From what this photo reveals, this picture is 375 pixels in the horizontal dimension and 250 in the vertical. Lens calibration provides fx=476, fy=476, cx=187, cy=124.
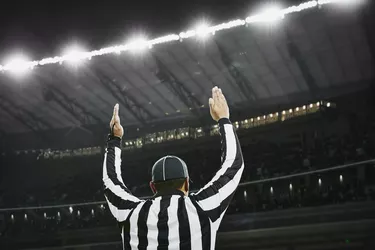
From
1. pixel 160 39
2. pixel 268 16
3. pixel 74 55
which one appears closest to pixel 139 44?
pixel 160 39

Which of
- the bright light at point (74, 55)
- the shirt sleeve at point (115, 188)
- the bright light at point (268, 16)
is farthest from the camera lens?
the bright light at point (74, 55)

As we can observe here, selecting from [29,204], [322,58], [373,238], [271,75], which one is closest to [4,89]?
[29,204]

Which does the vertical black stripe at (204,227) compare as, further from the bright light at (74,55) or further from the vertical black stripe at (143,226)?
the bright light at (74,55)

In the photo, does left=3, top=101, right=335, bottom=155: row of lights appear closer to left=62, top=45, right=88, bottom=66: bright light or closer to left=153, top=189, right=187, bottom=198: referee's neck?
left=62, top=45, right=88, bottom=66: bright light

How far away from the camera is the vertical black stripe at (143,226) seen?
1262mm

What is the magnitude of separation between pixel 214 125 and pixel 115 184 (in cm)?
695

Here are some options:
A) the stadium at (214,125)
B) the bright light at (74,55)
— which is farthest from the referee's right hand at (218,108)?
the bright light at (74,55)

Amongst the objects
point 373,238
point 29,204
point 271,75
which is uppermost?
point 271,75

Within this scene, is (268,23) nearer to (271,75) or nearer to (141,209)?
(271,75)

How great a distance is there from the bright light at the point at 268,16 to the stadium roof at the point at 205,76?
0.09 meters

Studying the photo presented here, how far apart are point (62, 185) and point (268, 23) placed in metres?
5.15

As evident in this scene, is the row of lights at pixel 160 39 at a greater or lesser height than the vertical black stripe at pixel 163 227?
greater

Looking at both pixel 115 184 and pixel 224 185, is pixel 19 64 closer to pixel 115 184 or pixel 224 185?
pixel 115 184

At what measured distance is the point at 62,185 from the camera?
30.2 ft
